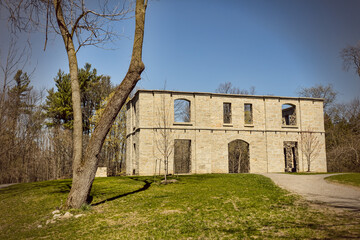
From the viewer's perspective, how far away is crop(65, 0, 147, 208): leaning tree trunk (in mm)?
9148

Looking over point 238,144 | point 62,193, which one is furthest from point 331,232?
point 238,144

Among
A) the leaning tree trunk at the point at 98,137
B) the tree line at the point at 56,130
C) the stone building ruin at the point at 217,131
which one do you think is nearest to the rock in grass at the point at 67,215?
the leaning tree trunk at the point at 98,137

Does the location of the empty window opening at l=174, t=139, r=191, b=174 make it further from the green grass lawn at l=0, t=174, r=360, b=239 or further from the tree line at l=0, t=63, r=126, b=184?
the green grass lawn at l=0, t=174, r=360, b=239

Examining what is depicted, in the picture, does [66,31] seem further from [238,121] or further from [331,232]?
[238,121]

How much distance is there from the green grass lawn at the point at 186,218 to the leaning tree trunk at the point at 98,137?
0.62 meters

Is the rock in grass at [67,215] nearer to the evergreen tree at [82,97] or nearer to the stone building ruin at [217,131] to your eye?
the stone building ruin at [217,131]

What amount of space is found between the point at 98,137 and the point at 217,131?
1460 cm

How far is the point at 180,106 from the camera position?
37062 millimetres

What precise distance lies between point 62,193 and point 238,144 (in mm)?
23533

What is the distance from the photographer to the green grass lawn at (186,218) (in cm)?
609

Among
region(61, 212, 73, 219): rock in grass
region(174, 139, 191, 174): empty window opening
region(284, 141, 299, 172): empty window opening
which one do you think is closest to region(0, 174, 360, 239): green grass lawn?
region(61, 212, 73, 219): rock in grass

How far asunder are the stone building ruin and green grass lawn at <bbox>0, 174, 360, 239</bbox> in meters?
9.91

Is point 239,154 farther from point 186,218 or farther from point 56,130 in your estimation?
point 186,218

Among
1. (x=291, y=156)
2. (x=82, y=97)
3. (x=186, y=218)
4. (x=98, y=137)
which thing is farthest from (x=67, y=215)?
(x=82, y=97)
